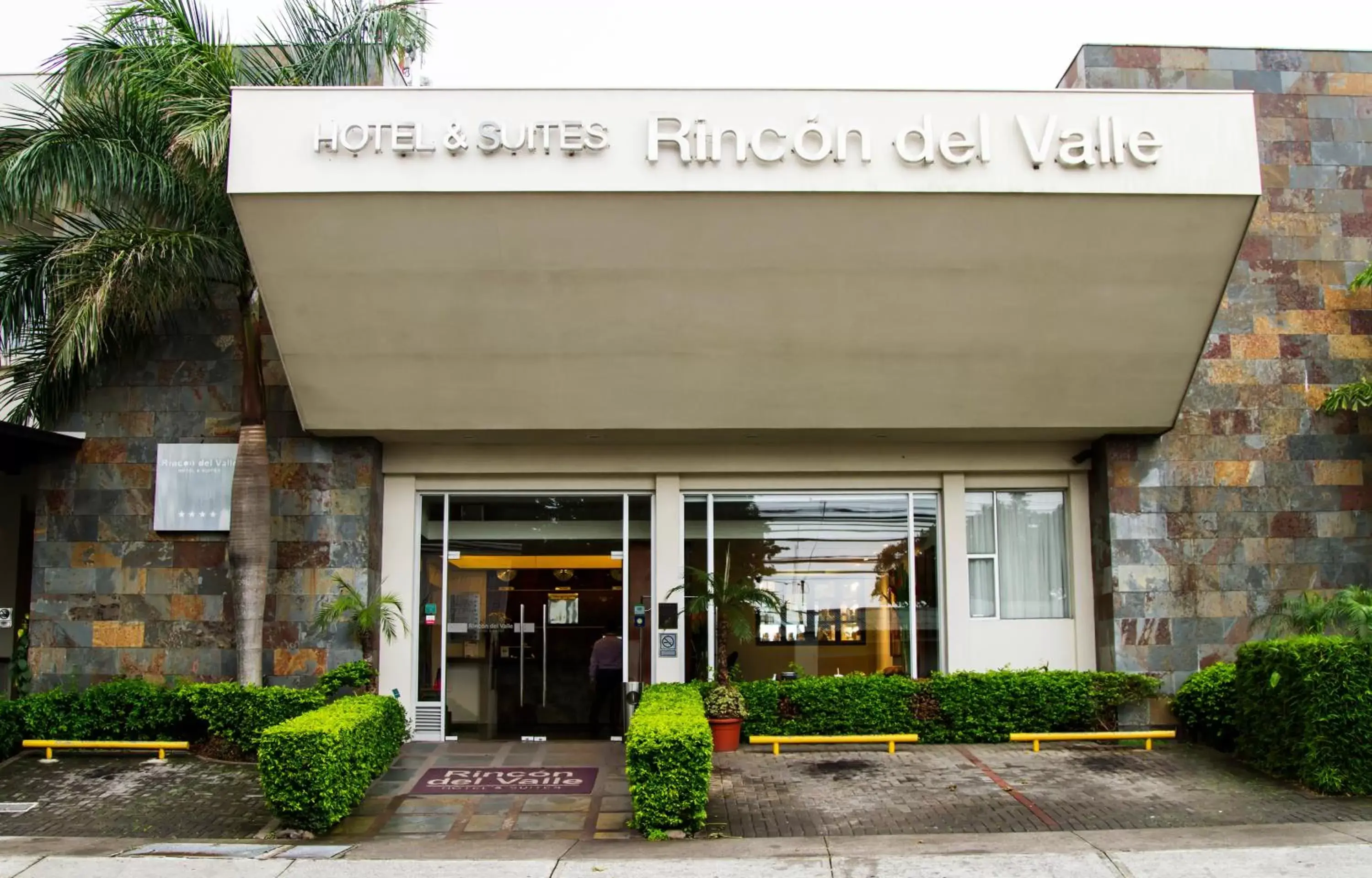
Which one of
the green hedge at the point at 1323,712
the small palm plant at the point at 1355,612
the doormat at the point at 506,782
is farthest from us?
the doormat at the point at 506,782

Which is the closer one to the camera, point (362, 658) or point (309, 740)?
point (309, 740)

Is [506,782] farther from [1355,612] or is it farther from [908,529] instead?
[1355,612]

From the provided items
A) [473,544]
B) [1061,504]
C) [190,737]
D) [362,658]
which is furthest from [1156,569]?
[190,737]

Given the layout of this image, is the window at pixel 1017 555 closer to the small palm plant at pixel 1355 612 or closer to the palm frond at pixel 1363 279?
the small palm plant at pixel 1355 612

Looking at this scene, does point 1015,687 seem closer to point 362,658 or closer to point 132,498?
point 362,658

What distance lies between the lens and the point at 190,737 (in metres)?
12.2

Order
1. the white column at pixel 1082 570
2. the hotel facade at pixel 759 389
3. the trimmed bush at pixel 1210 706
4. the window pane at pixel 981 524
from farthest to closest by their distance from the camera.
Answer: the window pane at pixel 981 524, the white column at pixel 1082 570, the trimmed bush at pixel 1210 706, the hotel facade at pixel 759 389

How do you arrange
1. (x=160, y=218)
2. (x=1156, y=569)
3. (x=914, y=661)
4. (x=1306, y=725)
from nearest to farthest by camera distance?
(x=1306, y=725) < (x=160, y=218) < (x=1156, y=569) < (x=914, y=661)

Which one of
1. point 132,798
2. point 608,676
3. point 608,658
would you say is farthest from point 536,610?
point 132,798

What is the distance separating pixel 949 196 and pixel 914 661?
18.3ft

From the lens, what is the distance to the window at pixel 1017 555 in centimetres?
1360

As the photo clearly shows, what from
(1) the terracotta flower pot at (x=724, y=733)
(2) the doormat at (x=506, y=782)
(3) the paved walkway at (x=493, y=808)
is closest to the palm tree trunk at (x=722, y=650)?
(1) the terracotta flower pot at (x=724, y=733)

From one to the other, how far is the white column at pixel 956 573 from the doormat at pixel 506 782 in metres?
4.47

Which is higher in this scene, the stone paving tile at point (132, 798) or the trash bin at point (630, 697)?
the trash bin at point (630, 697)
